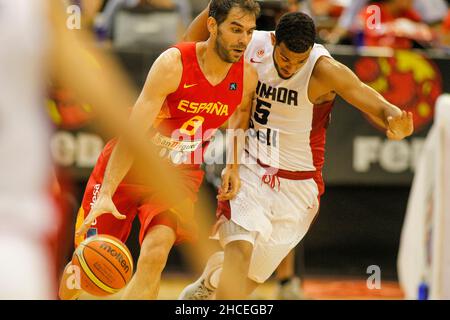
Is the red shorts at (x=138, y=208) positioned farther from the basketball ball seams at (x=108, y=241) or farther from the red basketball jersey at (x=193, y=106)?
the red basketball jersey at (x=193, y=106)

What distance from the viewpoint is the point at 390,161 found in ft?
27.0

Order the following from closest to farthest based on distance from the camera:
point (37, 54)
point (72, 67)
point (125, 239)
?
point (37, 54) < point (72, 67) < point (125, 239)

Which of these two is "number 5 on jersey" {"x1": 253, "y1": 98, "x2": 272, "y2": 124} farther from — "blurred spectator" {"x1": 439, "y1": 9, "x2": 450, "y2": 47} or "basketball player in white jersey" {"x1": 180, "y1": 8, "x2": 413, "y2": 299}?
"blurred spectator" {"x1": 439, "y1": 9, "x2": 450, "y2": 47}

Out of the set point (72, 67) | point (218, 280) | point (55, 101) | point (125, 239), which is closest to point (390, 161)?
point (55, 101)

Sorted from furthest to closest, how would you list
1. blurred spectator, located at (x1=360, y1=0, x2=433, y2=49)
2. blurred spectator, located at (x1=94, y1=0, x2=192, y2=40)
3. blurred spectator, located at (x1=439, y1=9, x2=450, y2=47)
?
blurred spectator, located at (x1=439, y1=9, x2=450, y2=47), blurred spectator, located at (x1=360, y1=0, x2=433, y2=49), blurred spectator, located at (x1=94, y1=0, x2=192, y2=40)

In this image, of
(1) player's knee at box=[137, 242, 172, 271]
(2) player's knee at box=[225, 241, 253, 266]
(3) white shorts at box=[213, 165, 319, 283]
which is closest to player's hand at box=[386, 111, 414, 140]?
(3) white shorts at box=[213, 165, 319, 283]

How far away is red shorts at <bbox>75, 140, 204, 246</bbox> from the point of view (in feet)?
13.9

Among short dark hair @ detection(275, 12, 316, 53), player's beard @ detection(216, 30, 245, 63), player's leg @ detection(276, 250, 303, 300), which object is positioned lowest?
player's leg @ detection(276, 250, 303, 300)

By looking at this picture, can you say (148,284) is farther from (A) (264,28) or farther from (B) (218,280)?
(A) (264,28)

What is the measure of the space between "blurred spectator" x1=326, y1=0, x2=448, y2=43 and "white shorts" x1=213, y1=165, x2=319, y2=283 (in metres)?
1.75

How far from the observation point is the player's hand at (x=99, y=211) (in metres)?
3.96
